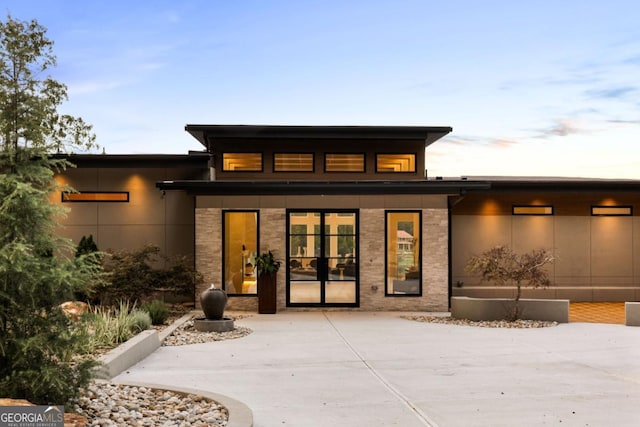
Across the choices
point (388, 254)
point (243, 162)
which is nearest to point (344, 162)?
point (243, 162)

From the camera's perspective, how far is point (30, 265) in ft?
19.1

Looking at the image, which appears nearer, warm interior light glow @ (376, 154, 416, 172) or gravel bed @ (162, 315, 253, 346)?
gravel bed @ (162, 315, 253, 346)

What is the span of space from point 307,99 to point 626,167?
19901 mm

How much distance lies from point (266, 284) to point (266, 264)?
1.94 feet

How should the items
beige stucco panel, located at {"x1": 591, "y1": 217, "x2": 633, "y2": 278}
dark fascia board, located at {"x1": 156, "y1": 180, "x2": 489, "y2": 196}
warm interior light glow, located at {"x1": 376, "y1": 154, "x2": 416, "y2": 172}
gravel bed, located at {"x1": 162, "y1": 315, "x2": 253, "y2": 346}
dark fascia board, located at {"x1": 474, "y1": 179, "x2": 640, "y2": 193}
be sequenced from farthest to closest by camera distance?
1. beige stucco panel, located at {"x1": 591, "y1": 217, "x2": 633, "y2": 278}
2. warm interior light glow, located at {"x1": 376, "y1": 154, "x2": 416, "y2": 172}
3. dark fascia board, located at {"x1": 474, "y1": 179, "x2": 640, "y2": 193}
4. dark fascia board, located at {"x1": 156, "y1": 180, "x2": 489, "y2": 196}
5. gravel bed, located at {"x1": 162, "y1": 315, "x2": 253, "y2": 346}

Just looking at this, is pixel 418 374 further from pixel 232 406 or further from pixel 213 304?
pixel 213 304

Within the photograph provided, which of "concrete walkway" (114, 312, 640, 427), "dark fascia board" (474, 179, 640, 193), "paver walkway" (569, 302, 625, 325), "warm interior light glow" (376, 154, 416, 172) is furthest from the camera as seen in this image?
"warm interior light glow" (376, 154, 416, 172)

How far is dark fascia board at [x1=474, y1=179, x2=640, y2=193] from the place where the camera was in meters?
22.2

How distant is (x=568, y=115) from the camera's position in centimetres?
2902

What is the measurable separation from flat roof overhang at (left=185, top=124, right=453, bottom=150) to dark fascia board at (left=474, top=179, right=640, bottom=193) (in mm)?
2852

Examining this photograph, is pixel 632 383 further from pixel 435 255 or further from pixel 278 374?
pixel 435 255

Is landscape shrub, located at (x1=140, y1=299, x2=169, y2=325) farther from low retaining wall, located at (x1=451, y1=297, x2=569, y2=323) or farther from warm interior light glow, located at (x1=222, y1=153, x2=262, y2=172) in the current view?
low retaining wall, located at (x1=451, y1=297, x2=569, y2=323)

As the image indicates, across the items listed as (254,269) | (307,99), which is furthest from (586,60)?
(254,269)

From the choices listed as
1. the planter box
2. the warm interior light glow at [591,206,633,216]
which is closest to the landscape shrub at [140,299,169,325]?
the planter box
